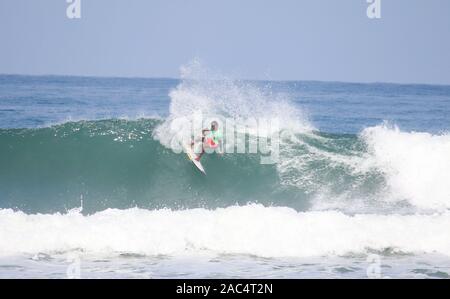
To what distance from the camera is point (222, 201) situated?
15172mm

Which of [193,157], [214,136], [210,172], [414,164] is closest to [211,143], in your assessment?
[214,136]

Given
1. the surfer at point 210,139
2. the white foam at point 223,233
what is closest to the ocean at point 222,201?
the white foam at point 223,233

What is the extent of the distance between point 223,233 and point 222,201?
3099 millimetres

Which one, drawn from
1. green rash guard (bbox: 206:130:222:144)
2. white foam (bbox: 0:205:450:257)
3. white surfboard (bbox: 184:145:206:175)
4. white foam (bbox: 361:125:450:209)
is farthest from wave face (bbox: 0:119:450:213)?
white foam (bbox: 0:205:450:257)

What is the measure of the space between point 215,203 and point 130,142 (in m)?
3.69

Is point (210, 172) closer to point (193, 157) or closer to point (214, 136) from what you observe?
point (193, 157)

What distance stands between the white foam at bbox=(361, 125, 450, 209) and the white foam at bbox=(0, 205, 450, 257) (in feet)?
7.89

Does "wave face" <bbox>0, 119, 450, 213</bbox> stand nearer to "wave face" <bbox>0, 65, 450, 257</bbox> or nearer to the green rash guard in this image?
"wave face" <bbox>0, 65, 450, 257</bbox>

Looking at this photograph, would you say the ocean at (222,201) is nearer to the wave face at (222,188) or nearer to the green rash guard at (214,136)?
the wave face at (222,188)

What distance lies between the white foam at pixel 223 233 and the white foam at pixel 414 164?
7.89 feet

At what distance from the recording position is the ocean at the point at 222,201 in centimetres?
1095
